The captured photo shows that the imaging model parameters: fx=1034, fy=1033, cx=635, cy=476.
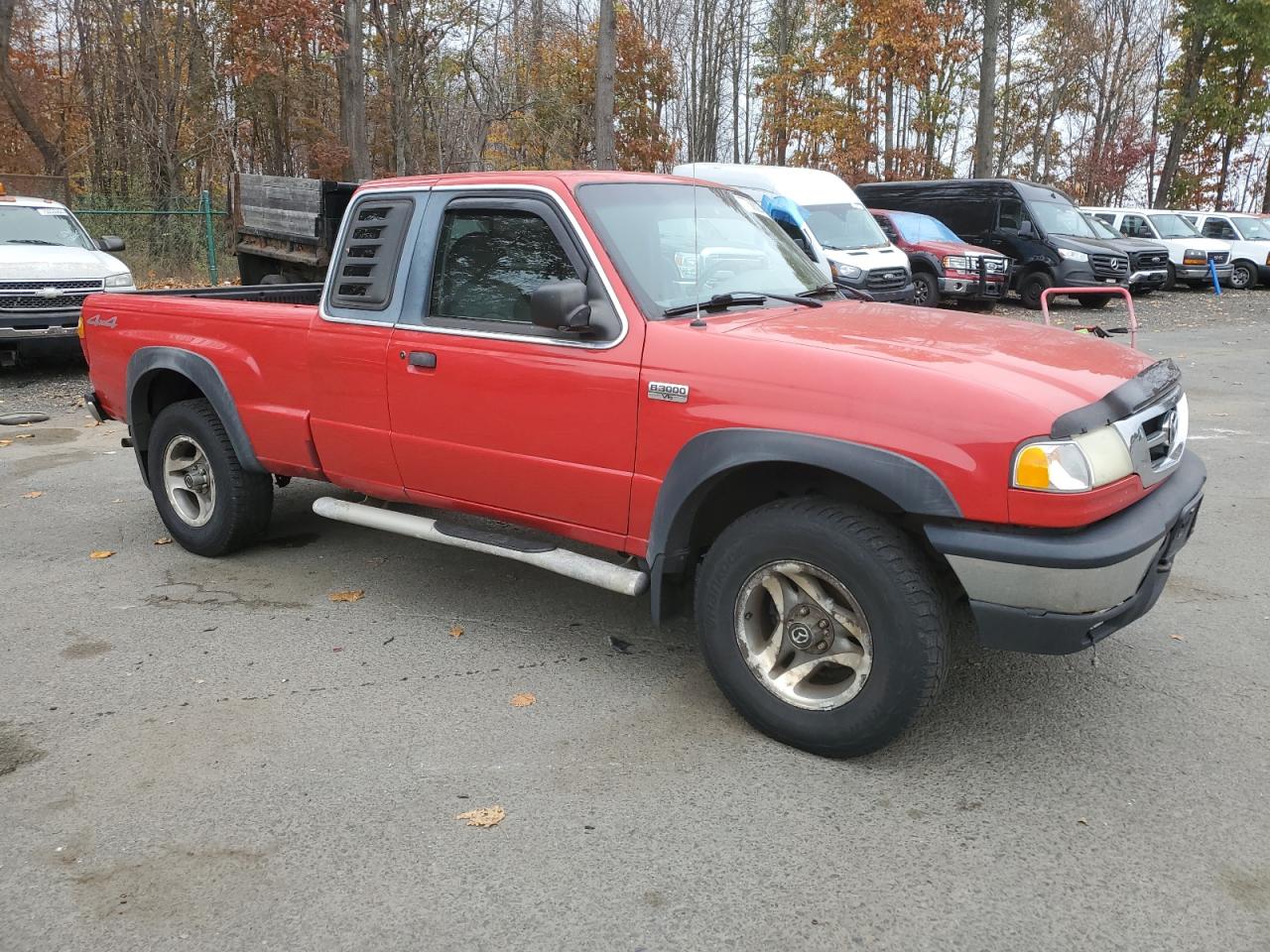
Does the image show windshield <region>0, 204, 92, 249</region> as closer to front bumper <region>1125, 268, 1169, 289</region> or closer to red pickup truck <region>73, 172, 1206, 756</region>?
red pickup truck <region>73, 172, 1206, 756</region>

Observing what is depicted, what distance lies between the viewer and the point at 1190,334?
617 inches

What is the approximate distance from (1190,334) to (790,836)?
15305 mm

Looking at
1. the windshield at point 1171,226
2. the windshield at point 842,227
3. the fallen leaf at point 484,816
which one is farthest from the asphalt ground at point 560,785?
the windshield at point 1171,226

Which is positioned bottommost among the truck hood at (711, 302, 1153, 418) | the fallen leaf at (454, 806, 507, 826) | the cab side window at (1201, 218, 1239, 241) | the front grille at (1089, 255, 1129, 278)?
the fallen leaf at (454, 806, 507, 826)

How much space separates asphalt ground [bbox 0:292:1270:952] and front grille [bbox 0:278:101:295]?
7203 millimetres

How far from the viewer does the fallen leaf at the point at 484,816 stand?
3.08 m

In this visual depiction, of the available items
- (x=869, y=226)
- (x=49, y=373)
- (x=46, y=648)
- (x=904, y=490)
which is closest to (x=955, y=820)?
(x=904, y=490)

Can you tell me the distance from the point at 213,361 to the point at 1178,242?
24.3 m

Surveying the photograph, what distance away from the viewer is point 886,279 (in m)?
15.1

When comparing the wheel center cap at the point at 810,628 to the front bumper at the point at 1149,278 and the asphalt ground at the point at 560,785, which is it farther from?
the front bumper at the point at 1149,278

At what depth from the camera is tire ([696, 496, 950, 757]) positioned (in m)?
3.13

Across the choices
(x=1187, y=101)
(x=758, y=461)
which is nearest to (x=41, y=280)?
(x=758, y=461)

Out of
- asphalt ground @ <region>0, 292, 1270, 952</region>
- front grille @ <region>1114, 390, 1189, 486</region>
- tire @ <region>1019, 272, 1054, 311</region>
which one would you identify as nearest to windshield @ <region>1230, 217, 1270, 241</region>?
tire @ <region>1019, 272, 1054, 311</region>

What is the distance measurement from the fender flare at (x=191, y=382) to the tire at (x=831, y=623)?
2705mm
